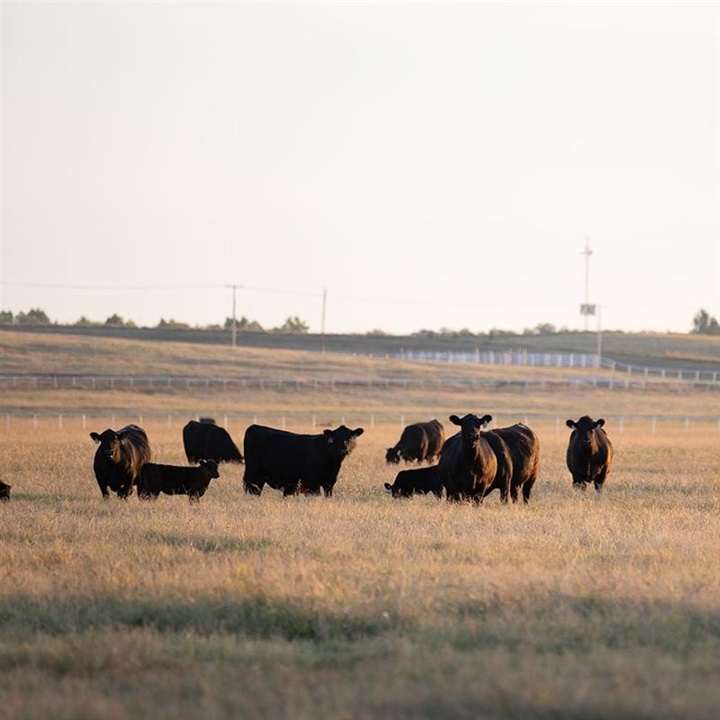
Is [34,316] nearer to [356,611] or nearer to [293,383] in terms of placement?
[293,383]

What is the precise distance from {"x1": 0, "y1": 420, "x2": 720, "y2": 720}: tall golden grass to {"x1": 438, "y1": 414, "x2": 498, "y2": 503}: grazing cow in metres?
1.00

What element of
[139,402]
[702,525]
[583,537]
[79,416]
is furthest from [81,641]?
[139,402]

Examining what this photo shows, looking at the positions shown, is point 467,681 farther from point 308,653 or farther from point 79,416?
point 79,416

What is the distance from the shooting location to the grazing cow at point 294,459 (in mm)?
21922

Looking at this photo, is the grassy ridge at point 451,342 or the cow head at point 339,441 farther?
the grassy ridge at point 451,342

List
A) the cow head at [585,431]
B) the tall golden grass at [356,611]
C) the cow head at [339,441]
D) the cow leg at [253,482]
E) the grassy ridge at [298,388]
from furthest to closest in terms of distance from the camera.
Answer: the grassy ridge at [298,388] → the cow head at [585,431] → the cow leg at [253,482] → the cow head at [339,441] → the tall golden grass at [356,611]

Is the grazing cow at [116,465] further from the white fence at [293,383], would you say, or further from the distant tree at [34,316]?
the distant tree at [34,316]

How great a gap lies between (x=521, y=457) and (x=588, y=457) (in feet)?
7.57

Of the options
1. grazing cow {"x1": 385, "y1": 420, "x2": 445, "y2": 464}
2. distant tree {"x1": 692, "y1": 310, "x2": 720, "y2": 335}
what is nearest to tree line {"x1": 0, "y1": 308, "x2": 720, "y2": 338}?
distant tree {"x1": 692, "y1": 310, "x2": 720, "y2": 335}

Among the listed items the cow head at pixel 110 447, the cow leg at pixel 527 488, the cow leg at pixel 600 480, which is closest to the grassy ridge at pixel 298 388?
the cow leg at pixel 600 480

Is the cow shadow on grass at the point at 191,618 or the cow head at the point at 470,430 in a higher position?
the cow head at the point at 470,430

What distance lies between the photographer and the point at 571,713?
7742mm

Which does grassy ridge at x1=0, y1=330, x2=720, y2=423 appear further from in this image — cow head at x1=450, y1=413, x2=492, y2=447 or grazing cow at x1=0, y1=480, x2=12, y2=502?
cow head at x1=450, y1=413, x2=492, y2=447

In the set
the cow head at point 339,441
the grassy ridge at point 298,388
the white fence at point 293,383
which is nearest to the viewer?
the cow head at point 339,441
